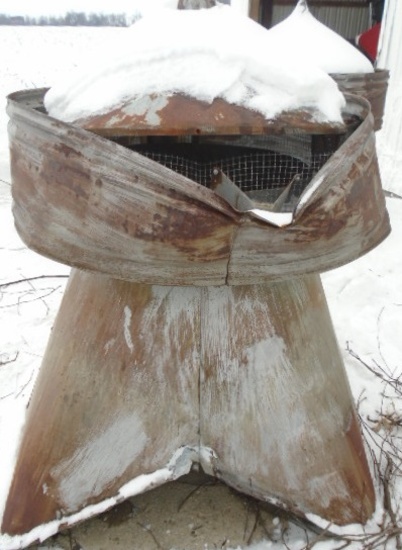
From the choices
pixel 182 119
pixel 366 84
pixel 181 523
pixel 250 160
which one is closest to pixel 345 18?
pixel 366 84

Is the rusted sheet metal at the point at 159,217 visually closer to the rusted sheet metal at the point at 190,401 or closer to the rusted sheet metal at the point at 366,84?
the rusted sheet metal at the point at 190,401

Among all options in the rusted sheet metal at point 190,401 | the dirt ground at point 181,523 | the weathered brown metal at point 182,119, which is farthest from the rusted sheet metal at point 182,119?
the dirt ground at point 181,523

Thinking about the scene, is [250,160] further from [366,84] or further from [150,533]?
[366,84]

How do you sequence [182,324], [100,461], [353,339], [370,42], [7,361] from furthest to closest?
[370,42], [353,339], [7,361], [100,461], [182,324]

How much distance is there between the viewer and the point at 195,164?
6.63 ft

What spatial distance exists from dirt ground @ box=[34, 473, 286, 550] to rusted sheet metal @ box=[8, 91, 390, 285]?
93cm

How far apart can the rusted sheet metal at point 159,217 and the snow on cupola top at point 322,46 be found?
225 centimetres

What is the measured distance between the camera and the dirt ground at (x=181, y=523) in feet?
5.61

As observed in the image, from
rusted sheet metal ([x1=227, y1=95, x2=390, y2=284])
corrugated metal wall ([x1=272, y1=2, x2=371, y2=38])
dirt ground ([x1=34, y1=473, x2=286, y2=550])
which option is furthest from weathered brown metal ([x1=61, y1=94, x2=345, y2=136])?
corrugated metal wall ([x1=272, y1=2, x2=371, y2=38])

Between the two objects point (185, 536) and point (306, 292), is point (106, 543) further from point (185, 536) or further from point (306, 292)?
point (306, 292)

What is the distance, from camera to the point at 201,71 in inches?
52.2

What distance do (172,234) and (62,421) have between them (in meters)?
0.73

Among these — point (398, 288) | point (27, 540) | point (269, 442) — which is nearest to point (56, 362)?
point (27, 540)

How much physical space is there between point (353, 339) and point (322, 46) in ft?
6.07
